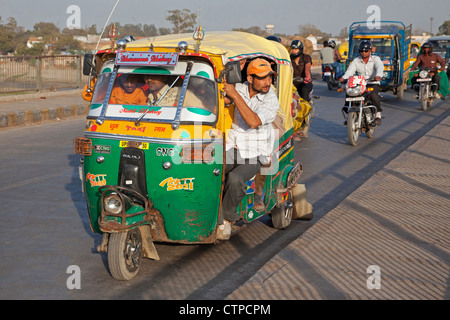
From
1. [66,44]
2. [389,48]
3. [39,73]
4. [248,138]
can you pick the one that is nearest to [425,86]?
[389,48]

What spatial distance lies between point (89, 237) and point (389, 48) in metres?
19.8

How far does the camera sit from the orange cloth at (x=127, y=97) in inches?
245

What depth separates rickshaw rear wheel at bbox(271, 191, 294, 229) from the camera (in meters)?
7.35

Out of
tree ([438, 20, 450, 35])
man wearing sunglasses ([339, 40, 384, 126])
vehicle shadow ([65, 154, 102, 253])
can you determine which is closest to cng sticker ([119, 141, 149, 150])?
vehicle shadow ([65, 154, 102, 253])

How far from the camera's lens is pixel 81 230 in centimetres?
729

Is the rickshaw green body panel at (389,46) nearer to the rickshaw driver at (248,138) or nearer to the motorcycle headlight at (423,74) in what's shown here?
the motorcycle headlight at (423,74)

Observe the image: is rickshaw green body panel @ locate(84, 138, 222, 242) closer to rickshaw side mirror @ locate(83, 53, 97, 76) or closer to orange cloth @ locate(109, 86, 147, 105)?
orange cloth @ locate(109, 86, 147, 105)

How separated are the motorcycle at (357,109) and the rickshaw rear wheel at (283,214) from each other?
636cm

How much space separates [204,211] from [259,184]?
1.02 metres

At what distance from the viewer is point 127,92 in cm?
626

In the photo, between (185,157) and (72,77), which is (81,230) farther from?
(72,77)

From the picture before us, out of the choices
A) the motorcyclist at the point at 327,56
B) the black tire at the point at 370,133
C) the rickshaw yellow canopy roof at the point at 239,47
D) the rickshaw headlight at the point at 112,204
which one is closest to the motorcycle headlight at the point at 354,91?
the black tire at the point at 370,133
